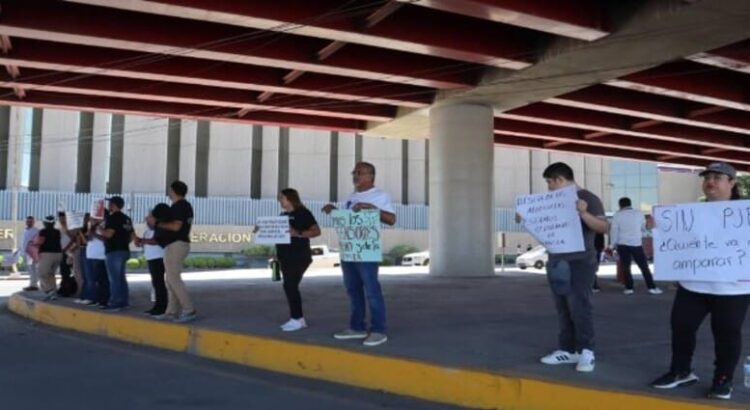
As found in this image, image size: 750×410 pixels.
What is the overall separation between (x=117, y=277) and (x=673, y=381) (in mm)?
8207

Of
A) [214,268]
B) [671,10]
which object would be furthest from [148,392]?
[214,268]

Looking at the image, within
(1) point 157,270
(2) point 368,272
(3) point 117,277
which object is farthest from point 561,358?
(3) point 117,277

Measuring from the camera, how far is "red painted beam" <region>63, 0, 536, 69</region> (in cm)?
1348

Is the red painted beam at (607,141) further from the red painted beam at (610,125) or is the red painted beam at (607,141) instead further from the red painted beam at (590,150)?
the red painted beam at (610,125)

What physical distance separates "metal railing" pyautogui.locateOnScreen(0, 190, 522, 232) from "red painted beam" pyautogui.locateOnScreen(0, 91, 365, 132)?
40.7ft

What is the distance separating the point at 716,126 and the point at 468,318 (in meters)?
19.3

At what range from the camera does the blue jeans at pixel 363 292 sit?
7.33m

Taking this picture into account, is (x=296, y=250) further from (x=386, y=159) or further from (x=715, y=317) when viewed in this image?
(x=386, y=159)

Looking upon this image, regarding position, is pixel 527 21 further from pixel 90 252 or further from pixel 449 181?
pixel 90 252

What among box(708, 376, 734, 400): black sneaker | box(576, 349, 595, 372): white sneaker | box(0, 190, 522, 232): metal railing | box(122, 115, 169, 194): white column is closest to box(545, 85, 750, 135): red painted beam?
box(576, 349, 595, 372): white sneaker

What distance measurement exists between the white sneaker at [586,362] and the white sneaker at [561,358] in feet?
0.74

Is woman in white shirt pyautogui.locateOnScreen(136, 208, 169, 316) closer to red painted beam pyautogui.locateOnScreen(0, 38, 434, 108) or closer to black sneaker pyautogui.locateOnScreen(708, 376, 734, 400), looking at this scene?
black sneaker pyautogui.locateOnScreen(708, 376, 734, 400)

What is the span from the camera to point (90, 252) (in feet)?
37.8

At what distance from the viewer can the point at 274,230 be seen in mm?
8281
